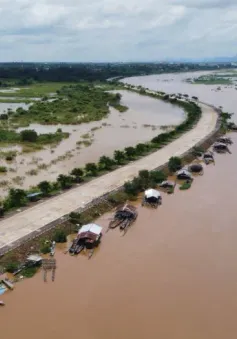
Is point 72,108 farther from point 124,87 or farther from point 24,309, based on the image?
point 24,309

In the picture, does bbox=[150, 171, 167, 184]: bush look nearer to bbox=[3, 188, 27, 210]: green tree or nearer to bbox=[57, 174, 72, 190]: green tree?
bbox=[57, 174, 72, 190]: green tree

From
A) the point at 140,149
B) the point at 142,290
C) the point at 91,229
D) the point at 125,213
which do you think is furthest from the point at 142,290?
the point at 140,149

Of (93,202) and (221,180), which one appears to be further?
(221,180)

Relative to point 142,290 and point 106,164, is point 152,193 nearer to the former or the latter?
point 106,164

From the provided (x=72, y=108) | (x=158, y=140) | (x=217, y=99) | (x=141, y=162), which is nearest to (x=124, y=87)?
(x=217, y=99)

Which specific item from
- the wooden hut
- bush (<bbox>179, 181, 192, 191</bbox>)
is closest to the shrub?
bush (<bbox>179, 181, 192, 191</bbox>)
